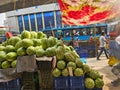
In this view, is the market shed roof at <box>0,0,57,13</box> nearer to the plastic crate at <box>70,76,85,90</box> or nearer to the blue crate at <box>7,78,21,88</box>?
the blue crate at <box>7,78,21,88</box>

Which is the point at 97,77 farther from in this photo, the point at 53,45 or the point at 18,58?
the point at 18,58

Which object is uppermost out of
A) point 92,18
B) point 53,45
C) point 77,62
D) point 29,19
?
point 29,19

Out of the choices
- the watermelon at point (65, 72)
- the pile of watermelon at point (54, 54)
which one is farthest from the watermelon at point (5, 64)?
the watermelon at point (65, 72)

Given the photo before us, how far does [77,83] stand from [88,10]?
3446mm

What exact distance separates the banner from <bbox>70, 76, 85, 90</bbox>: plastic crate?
3.07 m

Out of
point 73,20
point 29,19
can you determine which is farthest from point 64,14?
point 29,19

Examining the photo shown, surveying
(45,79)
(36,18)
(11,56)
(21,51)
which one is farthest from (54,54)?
(36,18)

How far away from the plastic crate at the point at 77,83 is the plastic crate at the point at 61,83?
106 mm

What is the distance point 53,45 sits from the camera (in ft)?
18.5

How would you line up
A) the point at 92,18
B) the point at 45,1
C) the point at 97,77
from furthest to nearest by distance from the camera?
1. the point at 45,1
2. the point at 92,18
3. the point at 97,77

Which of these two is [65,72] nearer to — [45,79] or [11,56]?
[45,79]

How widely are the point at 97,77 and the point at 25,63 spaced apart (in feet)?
5.30

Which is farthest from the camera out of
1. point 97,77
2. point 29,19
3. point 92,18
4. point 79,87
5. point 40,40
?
point 29,19

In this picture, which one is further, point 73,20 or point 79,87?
point 73,20
